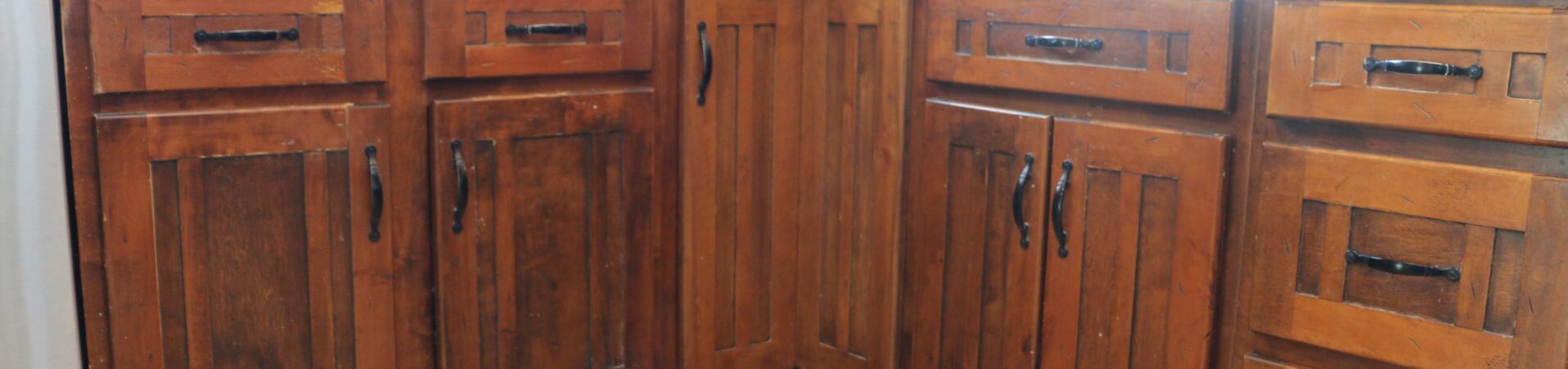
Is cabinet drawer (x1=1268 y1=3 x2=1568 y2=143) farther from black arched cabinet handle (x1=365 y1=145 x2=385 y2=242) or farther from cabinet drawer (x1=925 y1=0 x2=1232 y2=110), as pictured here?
black arched cabinet handle (x1=365 y1=145 x2=385 y2=242)

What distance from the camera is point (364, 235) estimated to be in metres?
1.88

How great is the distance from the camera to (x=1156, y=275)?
1.81 meters

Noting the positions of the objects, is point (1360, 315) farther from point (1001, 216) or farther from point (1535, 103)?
point (1001, 216)

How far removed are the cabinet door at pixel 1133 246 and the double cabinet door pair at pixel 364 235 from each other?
0.63 metres

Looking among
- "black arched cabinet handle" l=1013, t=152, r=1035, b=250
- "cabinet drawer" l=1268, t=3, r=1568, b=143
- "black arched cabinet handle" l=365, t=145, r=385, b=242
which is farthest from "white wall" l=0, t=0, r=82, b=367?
"cabinet drawer" l=1268, t=3, r=1568, b=143

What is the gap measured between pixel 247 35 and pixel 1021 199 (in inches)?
39.5

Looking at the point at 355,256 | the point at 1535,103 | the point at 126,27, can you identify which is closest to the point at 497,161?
the point at 355,256

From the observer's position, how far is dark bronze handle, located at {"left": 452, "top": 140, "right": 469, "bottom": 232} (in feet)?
6.27

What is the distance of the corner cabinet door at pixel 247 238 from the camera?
1707mm

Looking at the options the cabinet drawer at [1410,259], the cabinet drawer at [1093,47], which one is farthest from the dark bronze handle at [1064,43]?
the cabinet drawer at [1410,259]

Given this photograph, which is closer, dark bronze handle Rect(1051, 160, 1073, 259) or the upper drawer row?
the upper drawer row

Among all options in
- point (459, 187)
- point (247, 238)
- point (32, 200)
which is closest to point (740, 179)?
point (459, 187)

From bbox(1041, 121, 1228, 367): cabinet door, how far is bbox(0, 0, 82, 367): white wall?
1.22m

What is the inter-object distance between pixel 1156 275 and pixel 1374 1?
45 centimetres
